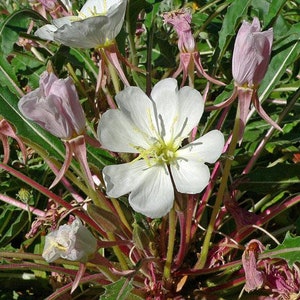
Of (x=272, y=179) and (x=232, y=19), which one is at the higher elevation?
(x=232, y=19)

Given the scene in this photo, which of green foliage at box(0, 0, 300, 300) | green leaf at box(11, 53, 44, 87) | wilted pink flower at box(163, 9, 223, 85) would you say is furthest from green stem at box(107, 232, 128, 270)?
green leaf at box(11, 53, 44, 87)

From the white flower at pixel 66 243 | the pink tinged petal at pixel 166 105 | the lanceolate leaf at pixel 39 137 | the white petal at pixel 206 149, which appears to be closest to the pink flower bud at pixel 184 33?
the pink tinged petal at pixel 166 105

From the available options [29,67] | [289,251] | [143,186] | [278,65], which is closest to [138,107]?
[143,186]

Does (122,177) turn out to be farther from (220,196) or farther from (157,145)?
(220,196)

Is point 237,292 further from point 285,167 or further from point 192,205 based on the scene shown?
point 285,167

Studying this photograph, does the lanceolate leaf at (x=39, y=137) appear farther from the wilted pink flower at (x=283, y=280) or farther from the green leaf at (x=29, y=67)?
the wilted pink flower at (x=283, y=280)

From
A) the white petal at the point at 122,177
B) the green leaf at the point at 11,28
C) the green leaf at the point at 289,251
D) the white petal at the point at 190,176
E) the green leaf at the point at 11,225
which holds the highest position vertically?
the green leaf at the point at 11,28
